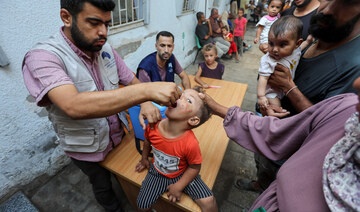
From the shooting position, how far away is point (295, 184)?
0.80 metres

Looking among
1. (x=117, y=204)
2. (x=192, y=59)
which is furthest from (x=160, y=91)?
(x=192, y=59)

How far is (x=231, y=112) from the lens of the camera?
4.68 feet

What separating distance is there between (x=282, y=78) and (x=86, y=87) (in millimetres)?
1810

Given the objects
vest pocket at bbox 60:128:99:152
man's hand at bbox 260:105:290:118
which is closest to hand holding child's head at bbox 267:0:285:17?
man's hand at bbox 260:105:290:118

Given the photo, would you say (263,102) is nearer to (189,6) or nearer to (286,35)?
(286,35)

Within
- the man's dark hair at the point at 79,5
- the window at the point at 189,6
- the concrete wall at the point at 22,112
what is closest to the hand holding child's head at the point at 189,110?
the man's dark hair at the point at 79,5

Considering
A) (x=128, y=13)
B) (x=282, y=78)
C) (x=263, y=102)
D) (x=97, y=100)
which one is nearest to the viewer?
(x=97, y=100)

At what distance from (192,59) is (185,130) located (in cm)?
571

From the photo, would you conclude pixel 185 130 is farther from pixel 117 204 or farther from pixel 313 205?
pixel 117 204

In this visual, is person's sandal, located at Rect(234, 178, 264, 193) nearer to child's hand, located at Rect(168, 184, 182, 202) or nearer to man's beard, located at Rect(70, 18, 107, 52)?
child's hand, located at Rect(168, 184, 182, 202)

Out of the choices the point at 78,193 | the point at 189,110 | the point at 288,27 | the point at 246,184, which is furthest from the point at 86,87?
the point at 246,184

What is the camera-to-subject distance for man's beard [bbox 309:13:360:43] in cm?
120

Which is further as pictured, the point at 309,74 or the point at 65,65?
the point at 309,74

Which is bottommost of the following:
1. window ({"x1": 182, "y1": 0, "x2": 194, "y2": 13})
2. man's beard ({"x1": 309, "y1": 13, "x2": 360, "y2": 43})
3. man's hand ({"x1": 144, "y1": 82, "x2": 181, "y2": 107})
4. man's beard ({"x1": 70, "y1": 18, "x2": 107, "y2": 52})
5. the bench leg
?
the bench leg
